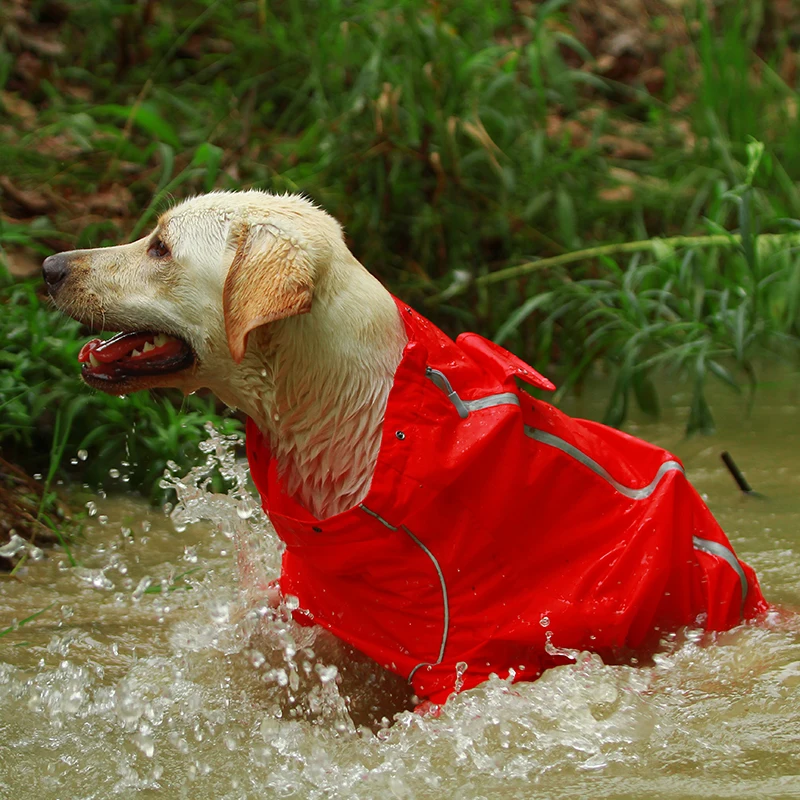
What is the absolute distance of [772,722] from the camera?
2.73 metres

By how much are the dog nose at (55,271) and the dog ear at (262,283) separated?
0.54m

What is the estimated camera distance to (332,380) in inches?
110

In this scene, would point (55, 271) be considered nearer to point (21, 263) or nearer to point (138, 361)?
point (138, 361)

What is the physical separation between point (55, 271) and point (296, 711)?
135cm

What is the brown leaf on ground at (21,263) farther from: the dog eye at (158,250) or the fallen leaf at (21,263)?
the dog eye at (158,250)

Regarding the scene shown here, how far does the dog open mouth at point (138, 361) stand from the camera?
Result: 9.52ft

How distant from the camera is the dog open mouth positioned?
2.90 m

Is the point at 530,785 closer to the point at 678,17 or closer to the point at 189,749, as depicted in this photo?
the point at 189,749

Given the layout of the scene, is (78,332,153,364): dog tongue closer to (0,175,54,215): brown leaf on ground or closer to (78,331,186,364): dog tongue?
(78,331,186,364): dog tongue

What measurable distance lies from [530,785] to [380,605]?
1.94 ft

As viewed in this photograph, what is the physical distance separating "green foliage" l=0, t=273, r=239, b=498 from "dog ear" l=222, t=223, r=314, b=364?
4.99 ft

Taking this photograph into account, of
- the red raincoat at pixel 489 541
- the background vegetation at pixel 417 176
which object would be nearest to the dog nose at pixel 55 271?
the red raincoat at pixel 489 541

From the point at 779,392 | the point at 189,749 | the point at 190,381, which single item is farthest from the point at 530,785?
the point at 779,392

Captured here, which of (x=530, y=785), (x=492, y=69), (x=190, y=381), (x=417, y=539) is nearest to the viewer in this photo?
(x=530, y=785)
